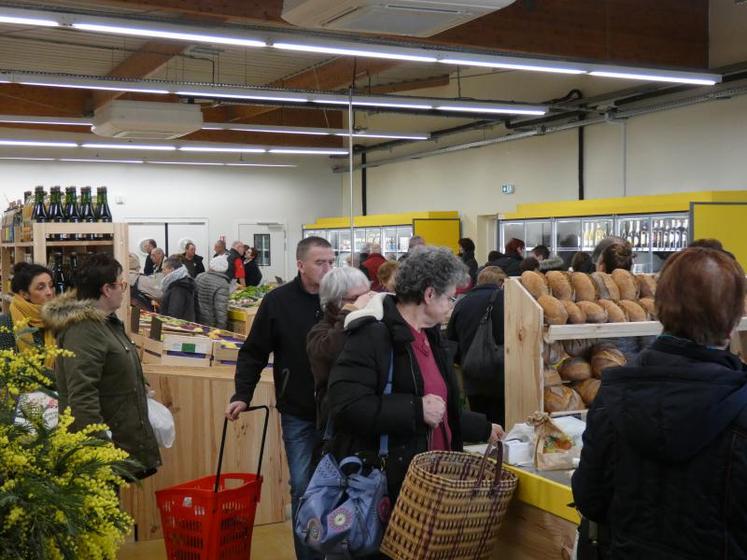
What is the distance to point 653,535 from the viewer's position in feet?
6.73

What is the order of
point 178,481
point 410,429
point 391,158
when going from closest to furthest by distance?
1. point 410,429
2. point 178,481
3. point 391,158

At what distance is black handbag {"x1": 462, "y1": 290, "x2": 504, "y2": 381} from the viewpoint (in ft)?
17.1

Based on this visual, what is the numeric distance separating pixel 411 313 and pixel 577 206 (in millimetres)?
9390

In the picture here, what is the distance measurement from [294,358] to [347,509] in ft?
4.30

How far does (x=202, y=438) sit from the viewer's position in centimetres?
539

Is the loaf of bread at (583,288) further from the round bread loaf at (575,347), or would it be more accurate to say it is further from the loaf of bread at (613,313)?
the round bread loaf at (575,347)

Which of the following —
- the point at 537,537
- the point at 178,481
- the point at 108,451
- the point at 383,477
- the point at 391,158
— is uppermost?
the point at 391,158

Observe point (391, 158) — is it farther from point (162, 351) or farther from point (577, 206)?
point (162, 351)

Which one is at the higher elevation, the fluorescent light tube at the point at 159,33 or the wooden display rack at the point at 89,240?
the fluorescent light tube at the point at 159,33

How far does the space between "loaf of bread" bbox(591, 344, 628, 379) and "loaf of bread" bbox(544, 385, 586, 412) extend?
0.65 ft

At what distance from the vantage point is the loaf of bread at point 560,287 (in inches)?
166

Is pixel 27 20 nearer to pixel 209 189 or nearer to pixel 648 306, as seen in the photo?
pixel 648 306

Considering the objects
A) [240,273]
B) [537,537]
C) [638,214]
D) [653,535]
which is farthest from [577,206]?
[653,535]

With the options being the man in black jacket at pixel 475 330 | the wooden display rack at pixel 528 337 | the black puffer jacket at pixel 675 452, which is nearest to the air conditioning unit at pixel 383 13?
the man in black jacket at pixel 475 330
